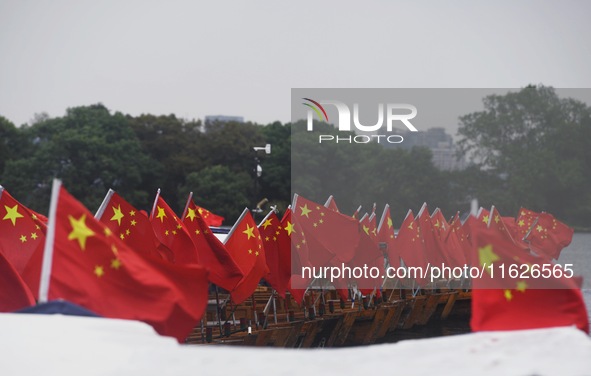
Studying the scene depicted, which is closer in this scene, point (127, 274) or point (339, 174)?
point (127, 274)

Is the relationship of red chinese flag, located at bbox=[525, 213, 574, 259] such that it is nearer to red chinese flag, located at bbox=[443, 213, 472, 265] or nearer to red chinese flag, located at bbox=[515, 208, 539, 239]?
red chinese flag, located at bbox=[515, 208, 539, 239]

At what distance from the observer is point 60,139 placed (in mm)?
89500

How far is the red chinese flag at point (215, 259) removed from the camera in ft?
79.5

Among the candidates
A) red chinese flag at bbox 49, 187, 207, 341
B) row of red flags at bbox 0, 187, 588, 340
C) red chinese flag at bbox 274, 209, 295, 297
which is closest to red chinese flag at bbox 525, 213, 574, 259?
row of red flags at bbox 0, 187, 588, 340

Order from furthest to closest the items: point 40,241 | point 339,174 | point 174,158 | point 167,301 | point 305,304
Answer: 1. point 174,158
2. point 339,174
3. point 305,304
4. point 40,241
5. point 167,301

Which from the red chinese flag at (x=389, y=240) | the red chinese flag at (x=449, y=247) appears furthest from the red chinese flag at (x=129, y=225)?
the red chinese flag at (x=449, y=247)

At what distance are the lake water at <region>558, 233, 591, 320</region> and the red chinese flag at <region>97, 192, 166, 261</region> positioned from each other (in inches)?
1074

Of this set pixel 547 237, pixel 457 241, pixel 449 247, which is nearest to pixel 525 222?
pixel 547 237

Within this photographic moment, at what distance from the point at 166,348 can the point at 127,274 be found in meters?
1.78

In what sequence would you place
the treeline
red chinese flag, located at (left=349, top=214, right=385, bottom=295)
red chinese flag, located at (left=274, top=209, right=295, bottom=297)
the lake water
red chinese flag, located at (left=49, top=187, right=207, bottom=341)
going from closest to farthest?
red chinese flag, located at (left=49, top=187, right=207, bottom=341)
red chinese flag, located at (left=274, top=209, right=295, bottom=297)
red chinese flag, located at (left=349, top=214, right=385, bottom=295)
the lake water
the treeline

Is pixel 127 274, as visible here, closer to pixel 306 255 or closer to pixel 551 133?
pixel 306 255

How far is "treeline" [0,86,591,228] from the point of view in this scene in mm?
85312

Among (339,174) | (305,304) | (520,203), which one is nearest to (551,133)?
(520,203)

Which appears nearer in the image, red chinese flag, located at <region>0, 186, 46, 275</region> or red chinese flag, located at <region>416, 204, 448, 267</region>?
red chinese flag, located at <region>0, 186, 46, 275</region>
